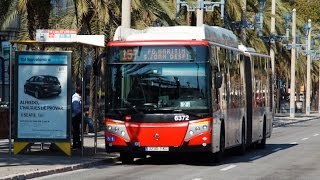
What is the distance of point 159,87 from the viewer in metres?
22.4

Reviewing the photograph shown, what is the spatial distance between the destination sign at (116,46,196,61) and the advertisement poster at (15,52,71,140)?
1.83 m

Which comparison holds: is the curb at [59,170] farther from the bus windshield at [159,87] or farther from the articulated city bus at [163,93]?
the bus windshield at [159,87]

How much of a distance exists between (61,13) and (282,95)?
70.6 metres

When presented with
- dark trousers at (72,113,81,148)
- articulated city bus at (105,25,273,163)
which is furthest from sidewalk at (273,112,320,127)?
articulated city bus at (105,25,273,163)

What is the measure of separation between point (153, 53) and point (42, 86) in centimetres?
316

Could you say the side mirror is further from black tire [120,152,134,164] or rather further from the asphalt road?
black tire [120,152,134,164]

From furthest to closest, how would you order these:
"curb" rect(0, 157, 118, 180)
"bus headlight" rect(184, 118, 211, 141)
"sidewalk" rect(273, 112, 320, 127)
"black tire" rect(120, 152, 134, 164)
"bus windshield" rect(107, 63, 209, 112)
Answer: "sidewalk" rect(273, 112, 320, 127)
"black tire" rect(120, 152, 134, 164)
"bus windshield" rect(107, 63, 209, 112)
"bus headlight" rect(184, 118, 211, 141)
"curb" rect(0, 157, 118, 180)

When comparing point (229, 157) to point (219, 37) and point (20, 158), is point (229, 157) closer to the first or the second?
point (219, 37)

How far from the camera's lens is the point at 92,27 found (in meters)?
37.3

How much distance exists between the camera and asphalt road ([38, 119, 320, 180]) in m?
19.7

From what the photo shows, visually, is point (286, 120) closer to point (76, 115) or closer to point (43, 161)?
point (76, 115)

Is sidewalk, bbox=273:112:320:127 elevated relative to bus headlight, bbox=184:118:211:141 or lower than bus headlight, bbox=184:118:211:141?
lower

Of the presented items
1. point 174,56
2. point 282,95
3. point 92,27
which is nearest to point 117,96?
point 174,56

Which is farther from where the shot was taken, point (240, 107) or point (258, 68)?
point (258, 68)
